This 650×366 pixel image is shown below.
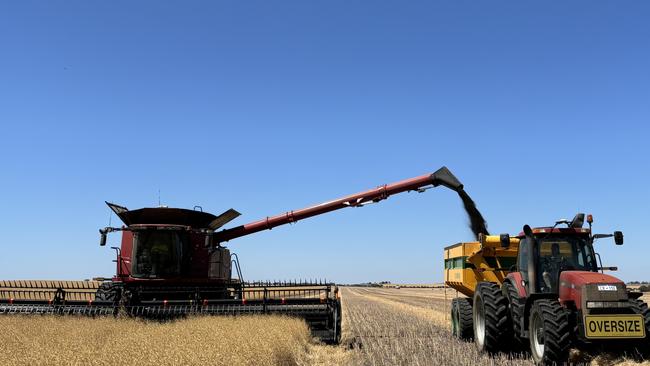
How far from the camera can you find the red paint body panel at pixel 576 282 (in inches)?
275

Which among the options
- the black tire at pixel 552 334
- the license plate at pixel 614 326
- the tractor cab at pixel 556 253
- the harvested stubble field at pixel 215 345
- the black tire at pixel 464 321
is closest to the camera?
the harvested stubble field at pixel 215 345

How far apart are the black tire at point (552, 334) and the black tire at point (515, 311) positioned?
0.83 meters

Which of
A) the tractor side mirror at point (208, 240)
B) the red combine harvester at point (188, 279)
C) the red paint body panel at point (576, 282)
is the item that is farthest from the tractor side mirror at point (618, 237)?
the tractor side mirror at point (208, 240)

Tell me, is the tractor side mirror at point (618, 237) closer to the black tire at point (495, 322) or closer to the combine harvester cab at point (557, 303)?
the combine harvester cab at point (557, 303)

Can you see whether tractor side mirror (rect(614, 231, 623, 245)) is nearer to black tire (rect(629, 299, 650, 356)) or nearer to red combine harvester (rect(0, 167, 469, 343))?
black tire (rect(629, 299, 650, 356))

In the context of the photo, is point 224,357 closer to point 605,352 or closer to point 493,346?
point 493,346

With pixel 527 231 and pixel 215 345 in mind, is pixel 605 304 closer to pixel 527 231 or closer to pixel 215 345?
pixel 527 231

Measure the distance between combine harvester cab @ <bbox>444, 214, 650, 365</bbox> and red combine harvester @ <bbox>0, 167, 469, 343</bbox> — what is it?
328 cm

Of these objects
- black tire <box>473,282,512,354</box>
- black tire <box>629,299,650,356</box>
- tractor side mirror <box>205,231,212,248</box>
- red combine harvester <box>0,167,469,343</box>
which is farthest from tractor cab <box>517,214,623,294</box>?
tractor side mirror <box>205,231,212,248</box>

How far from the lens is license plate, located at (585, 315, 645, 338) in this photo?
6.65 m

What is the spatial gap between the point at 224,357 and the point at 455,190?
8.57 meters

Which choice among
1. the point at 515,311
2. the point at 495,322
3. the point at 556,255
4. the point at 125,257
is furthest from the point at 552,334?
the point at 125,257

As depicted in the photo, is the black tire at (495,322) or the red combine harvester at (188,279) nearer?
the black tire at (495,322)

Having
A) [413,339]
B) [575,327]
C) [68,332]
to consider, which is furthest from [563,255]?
[68,332]
